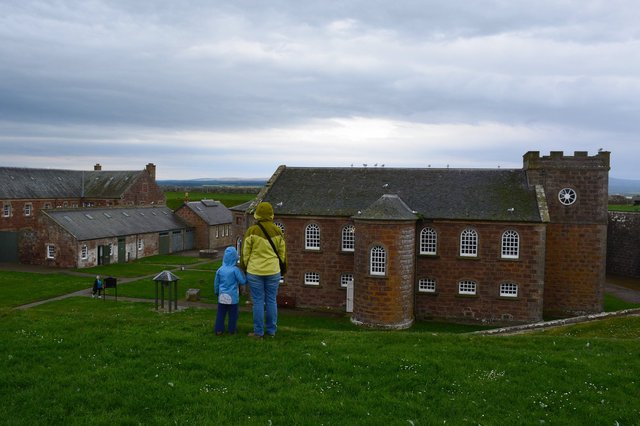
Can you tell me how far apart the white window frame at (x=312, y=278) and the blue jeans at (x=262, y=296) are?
21.4 meters

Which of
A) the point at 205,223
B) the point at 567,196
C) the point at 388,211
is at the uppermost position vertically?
the point at 567,196

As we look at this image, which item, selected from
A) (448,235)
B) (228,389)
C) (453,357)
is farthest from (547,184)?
(228,389)

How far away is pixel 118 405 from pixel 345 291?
83.7 ft

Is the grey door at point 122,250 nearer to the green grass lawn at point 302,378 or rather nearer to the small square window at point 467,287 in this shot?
the small square window at point 467,287

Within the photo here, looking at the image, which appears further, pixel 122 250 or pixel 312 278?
pixel 122 250

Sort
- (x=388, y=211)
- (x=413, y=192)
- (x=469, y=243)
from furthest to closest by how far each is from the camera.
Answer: (x=413, y=192) < (x=469, y=243) < (x=388, y=211)

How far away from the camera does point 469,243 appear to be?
31969 millimetres

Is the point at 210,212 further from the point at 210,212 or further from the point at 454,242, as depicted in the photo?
the point at 454,242

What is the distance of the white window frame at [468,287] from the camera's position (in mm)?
31953

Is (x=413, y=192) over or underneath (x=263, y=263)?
over

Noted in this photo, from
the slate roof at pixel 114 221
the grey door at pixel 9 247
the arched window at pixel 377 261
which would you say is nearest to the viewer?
the arched window at pixel 377 261

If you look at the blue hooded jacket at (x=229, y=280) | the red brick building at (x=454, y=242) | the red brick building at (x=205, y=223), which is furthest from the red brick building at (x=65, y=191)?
the blue hooded jacket at (x=229, y=280)

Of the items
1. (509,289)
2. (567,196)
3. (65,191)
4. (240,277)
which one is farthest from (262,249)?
(65,191)

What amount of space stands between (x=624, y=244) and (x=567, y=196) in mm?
21764
